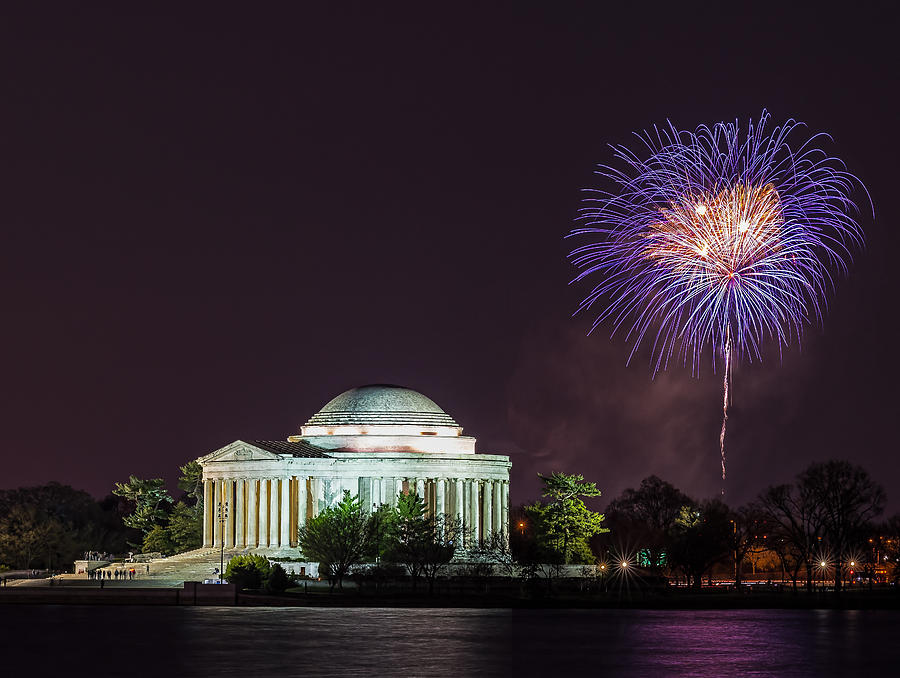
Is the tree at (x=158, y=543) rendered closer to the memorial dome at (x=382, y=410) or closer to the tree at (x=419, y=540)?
the memorial dome at (x=382, y=410)

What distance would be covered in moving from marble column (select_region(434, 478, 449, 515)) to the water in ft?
204

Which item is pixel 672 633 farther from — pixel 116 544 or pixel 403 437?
pixel 116 544

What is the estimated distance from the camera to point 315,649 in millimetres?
72438

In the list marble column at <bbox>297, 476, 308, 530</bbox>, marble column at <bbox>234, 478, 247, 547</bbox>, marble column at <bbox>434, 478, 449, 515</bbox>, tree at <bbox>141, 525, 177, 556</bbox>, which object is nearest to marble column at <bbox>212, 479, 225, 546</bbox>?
marble column at <bbox>234, 478, 247, 547</bbox>

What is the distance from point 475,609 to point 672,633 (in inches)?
1105

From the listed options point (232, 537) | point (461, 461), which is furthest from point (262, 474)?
point (461, 461)

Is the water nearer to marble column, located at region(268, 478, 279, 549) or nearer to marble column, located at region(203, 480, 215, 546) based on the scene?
marble column, located at region(268, 478, 279, 549)

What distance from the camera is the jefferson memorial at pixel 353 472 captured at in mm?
165875

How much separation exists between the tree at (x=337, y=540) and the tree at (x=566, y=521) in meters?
20.9

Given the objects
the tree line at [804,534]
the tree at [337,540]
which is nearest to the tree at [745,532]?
the tree line at [804,534]

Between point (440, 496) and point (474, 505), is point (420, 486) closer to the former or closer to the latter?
point (440, 496)

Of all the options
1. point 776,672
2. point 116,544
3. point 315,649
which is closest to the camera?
point 776,672

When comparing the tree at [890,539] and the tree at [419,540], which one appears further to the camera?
the tree at [890,539]

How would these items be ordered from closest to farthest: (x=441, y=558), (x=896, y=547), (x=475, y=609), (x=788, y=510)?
1. (x=475, y=609)
2. (x=441, y=558)
3. (x=788, y=510)
4. (x=896, y=547)
